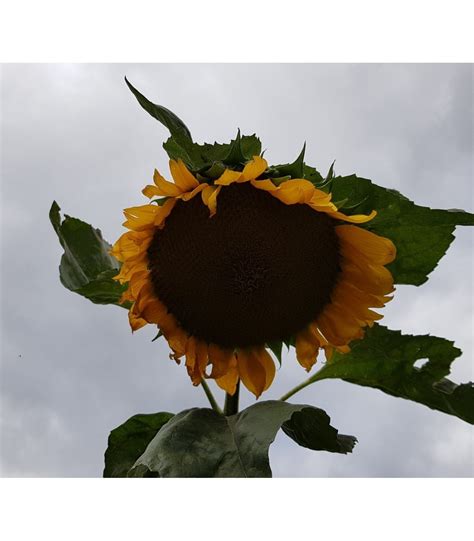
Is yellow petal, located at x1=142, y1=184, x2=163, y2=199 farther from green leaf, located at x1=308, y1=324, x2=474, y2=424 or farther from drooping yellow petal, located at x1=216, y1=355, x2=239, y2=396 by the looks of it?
green leaf, located at x1=308, y1=324, x2=474, y2=424

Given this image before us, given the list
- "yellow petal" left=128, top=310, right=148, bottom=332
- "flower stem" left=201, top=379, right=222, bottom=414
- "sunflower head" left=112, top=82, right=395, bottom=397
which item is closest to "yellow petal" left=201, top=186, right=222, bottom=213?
"sunflower head" left=112, top=82, right=395, bottom=397

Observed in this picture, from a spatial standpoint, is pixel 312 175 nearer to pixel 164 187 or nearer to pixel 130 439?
pixel 164 187

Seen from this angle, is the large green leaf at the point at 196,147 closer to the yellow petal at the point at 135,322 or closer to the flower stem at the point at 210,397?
the yellow petal at the point at 135,322

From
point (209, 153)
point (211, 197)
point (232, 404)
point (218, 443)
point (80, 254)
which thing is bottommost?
point (218, 443)

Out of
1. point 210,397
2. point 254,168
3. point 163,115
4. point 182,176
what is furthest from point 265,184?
point 210,397

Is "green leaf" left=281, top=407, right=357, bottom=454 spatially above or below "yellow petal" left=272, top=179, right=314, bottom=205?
below

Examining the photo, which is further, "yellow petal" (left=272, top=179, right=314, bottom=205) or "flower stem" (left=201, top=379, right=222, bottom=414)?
"flower stem" (left=201, top=379, right=222, bottom=414)

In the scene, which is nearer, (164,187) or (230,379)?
(164,187)

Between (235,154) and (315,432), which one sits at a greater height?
(235,154)

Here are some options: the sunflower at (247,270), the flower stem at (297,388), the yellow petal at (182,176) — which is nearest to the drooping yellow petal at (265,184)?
the sunflower at (247,270)
